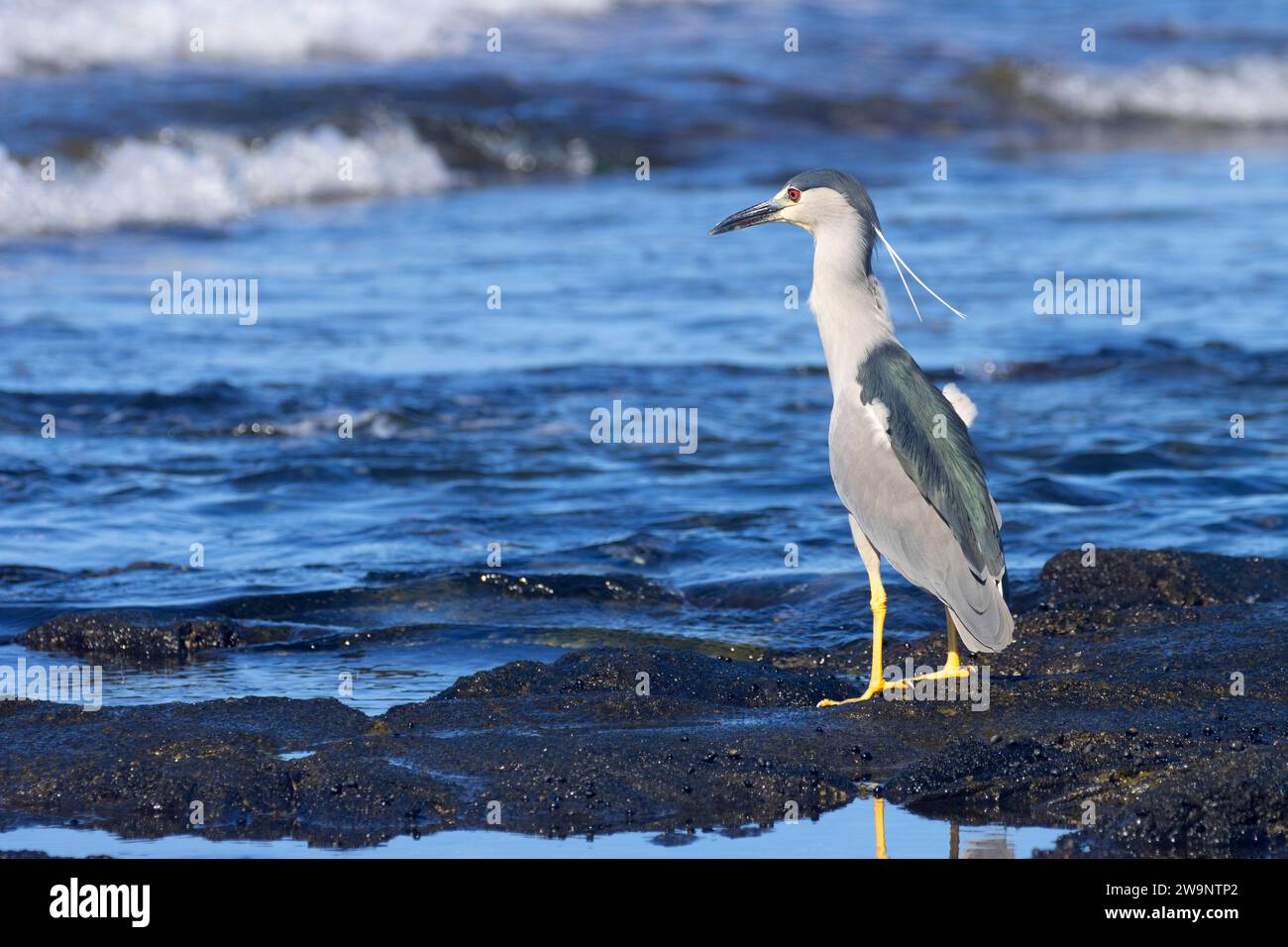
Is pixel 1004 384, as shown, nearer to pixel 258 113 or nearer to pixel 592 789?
pixel 592 789

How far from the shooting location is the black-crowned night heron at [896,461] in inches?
211

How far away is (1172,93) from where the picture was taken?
1035 inches

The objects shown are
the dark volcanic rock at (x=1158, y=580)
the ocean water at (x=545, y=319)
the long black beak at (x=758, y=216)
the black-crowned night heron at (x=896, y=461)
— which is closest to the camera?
the black-crowned night heron at (x=896, y=461)

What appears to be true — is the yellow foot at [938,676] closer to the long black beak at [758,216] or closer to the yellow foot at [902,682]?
the yellow foot at [902,682]

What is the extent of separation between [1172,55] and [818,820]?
26.7 m

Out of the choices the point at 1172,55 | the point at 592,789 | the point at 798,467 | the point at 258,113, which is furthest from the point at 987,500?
the point at 1172,55

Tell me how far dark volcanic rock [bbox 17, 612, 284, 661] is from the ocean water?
0.18m

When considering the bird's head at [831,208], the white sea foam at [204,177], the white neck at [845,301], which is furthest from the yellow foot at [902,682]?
the white sea foam at [204,177]

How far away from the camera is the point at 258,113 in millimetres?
20359

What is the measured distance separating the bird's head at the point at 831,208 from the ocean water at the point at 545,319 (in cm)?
162

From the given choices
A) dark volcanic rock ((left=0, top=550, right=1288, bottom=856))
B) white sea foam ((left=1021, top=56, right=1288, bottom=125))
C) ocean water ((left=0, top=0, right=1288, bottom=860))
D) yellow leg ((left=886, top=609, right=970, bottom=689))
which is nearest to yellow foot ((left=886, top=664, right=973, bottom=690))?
yellow leg ((left=886, top=609, right=970, bottom=689))

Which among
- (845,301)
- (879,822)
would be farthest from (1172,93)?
(879,822)

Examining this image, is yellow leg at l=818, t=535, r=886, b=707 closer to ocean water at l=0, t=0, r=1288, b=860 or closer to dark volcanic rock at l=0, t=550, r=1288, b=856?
dark volcanic rock at l=0, t=550, r=1288, b=856

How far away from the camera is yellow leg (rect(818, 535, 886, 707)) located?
543 centimetres
